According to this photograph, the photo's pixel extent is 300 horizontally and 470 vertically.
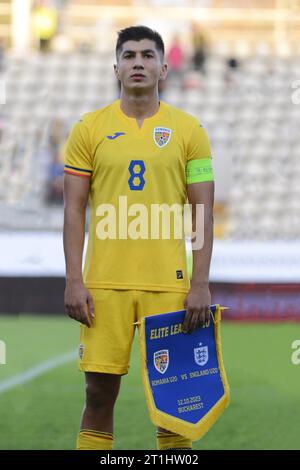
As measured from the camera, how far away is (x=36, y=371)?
7.96 m

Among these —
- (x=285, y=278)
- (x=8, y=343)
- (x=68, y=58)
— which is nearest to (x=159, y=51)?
(x=8, y=343)

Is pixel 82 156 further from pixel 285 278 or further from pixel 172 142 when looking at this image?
pixel 285 278

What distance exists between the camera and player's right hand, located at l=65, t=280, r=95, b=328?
12.0 ft

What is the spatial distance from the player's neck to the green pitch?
194cm

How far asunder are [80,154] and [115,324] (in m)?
0.66

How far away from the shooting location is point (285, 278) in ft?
39.4

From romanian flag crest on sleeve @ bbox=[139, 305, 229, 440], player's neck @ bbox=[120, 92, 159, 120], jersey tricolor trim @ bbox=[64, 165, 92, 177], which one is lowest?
A: romanian flag crest on sleeve @ bbox=[139, 305, 229, 440]

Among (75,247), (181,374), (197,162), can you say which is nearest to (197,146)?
(197,162)

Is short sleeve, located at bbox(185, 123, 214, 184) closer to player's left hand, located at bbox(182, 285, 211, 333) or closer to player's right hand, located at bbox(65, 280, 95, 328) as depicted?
player's left hand, located at bbox(182, 285, 211, 333)

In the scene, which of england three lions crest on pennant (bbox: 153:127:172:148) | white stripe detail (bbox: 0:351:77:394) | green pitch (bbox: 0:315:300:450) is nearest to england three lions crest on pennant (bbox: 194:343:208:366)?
england three lions crest on pennant (bbox: 153:127:172:148)

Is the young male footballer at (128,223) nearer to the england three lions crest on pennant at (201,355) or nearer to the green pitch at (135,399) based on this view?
the england three lions crest on pennant at (201,355)

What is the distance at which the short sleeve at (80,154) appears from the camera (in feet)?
12.2
